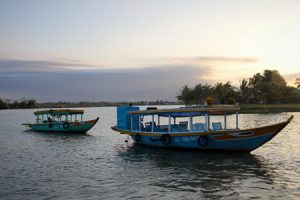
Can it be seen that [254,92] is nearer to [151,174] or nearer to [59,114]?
[59,114]

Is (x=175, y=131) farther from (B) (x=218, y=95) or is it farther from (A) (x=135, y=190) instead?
(B) (x=218, y=95)

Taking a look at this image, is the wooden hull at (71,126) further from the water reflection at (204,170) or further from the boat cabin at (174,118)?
the water reflection at (204,170)

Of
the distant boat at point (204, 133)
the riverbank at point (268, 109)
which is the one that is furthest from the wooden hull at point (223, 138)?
the riverbank at point (268, 109)

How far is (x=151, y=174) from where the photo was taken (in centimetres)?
1627

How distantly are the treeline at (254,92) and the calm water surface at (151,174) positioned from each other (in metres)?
69.8

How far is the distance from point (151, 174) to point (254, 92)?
270 ft

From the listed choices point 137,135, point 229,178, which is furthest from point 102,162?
point 229,178

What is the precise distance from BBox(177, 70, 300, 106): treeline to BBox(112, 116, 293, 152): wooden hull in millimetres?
69704

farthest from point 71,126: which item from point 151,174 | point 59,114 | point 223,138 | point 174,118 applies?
point 151,174

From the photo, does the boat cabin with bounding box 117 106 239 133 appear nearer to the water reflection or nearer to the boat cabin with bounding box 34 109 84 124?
the water reflection

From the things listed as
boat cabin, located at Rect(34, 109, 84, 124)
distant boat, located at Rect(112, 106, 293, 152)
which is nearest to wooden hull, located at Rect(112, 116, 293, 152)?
distant boat, located at Rect(112, 106, 293, 152)

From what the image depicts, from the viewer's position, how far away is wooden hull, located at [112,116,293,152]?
1945 centimetres

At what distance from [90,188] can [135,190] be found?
195 centimetres

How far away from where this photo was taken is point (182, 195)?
1252 cm
